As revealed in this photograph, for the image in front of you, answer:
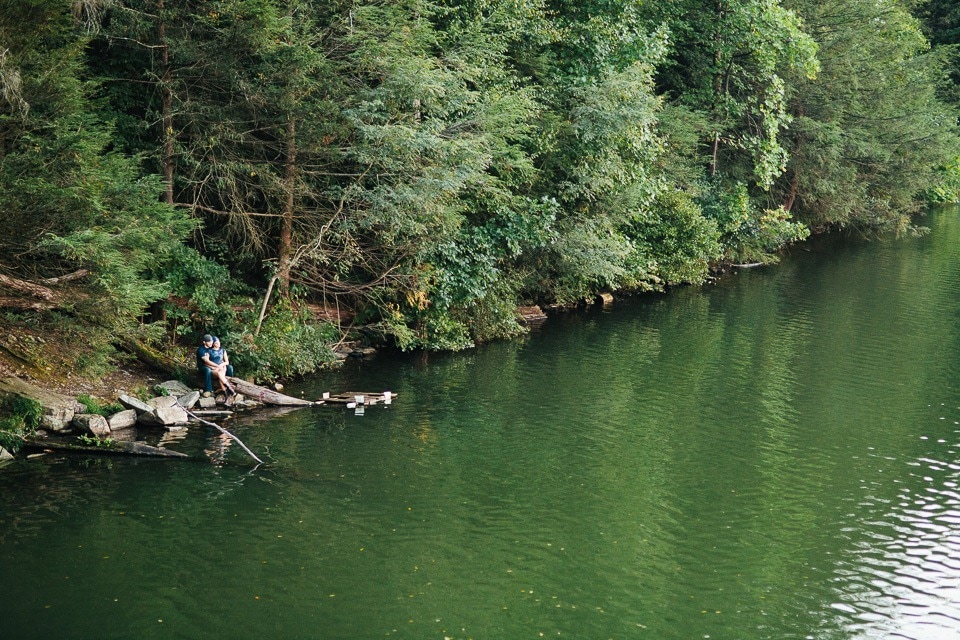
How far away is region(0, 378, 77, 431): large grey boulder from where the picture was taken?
1652 cm

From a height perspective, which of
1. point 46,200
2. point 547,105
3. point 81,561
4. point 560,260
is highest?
point 547,105

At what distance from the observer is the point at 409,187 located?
853 inches

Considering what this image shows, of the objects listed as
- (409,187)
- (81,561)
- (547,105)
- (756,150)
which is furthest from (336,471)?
(756,150)

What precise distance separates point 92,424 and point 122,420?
0.78m

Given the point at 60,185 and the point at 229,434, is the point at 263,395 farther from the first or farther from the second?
the point at 60,185

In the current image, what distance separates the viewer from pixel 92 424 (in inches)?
658

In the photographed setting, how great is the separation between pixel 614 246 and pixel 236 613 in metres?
19.0

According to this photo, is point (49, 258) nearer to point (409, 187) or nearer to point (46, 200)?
point (46, 200)

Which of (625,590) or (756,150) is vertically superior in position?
(756,150)

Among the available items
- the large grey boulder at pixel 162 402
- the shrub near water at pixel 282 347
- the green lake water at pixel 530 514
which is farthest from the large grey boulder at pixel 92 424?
the shrub near water at pixel 282 347

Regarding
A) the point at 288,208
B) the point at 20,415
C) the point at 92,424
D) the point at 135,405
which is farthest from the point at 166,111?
the point at 20,415

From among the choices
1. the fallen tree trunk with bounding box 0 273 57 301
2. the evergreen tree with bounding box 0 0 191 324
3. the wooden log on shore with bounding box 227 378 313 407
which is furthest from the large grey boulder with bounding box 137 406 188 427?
the fallen tree trunk with bounding box 0 273 57 301

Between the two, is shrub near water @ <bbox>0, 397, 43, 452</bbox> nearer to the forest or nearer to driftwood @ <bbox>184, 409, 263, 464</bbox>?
the forest

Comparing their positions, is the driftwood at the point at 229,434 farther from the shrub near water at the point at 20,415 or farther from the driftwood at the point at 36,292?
the driftwood at the point at 36,292
